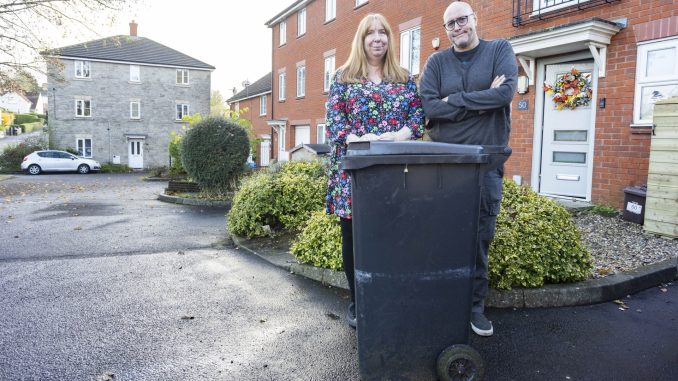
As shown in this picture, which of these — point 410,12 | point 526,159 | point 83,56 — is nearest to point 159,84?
point 83,56

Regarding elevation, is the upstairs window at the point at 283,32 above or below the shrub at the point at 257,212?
above

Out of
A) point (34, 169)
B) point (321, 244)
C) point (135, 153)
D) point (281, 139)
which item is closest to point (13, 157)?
point (34, 169)

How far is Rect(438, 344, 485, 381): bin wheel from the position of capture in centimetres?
242

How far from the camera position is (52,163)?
2938 cm

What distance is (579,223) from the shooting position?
673cm

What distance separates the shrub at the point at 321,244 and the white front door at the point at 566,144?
17.6 feet

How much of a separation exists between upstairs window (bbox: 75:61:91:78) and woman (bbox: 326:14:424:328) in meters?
38.0

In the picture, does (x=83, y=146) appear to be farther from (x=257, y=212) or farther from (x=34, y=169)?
(x=257, y=212)

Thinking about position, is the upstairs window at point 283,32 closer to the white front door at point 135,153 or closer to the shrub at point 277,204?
the white front door at point 135,153

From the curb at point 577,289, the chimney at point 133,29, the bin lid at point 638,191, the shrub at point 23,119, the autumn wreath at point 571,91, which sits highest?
the chimney at point 133,29

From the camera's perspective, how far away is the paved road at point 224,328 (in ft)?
9.14

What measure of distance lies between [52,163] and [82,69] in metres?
9.45

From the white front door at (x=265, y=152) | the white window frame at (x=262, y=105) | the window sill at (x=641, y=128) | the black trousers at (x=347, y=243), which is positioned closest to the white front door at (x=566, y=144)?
the window sill at (x=641, y=128)

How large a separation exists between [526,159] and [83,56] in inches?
1381
